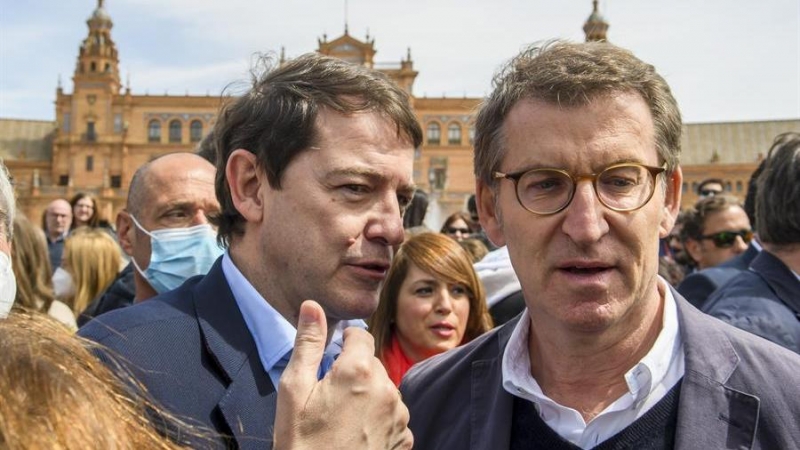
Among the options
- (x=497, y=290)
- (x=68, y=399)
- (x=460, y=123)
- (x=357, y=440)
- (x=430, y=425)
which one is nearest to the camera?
(x=68, y=399)

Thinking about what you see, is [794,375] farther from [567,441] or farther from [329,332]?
[329,332]

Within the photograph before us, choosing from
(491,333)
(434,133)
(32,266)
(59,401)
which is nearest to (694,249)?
(491,333)

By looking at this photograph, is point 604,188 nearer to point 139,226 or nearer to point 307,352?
point 307,352

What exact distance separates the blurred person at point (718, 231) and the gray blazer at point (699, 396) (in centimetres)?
481

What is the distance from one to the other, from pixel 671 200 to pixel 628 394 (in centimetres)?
58

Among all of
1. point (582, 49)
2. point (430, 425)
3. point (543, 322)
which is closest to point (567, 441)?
point (543, 322)

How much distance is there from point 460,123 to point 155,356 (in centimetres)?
6495

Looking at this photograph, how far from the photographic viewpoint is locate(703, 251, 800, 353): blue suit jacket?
3076 mm

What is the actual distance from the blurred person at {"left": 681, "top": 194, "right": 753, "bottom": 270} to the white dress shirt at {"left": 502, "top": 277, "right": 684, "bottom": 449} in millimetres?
4865

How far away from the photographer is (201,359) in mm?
2236

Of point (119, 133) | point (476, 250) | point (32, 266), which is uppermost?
point (119, 133)

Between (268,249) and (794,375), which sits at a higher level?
(268,249)

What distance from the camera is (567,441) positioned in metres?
2.09

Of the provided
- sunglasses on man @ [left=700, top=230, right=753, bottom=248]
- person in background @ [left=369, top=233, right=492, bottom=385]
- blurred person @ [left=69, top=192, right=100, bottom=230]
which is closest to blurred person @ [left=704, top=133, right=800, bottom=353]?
person in background @ [left=369, top=233, right=492, bottom=385]
